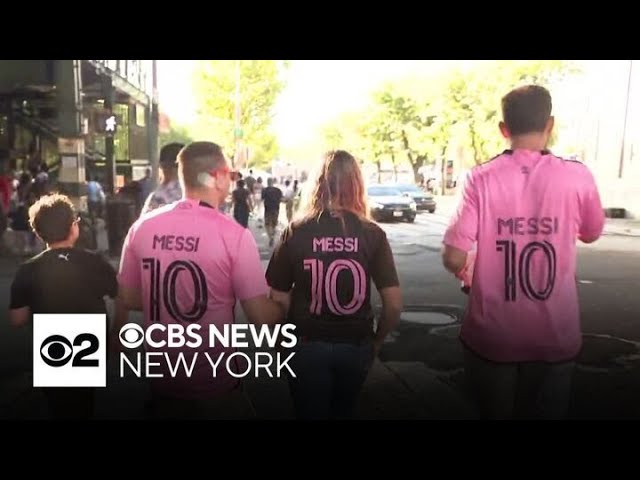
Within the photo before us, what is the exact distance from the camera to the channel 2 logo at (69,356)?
258 cm

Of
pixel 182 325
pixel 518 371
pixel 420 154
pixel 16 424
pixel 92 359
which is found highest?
pixel 420 154

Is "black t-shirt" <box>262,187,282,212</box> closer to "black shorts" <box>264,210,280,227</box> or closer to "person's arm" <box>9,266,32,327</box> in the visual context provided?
"black shorts" <box>264,210,280,227</box>

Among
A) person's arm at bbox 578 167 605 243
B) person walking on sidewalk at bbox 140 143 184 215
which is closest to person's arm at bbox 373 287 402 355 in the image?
person's arm at bbox 578 167 605 243

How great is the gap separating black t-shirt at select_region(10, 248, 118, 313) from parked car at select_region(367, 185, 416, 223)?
2.03 metres

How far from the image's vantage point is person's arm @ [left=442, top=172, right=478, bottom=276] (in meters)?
1.89

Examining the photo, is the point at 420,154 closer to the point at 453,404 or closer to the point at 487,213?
the point at 453,404

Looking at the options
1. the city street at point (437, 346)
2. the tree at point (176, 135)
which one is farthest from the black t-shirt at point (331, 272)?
the tree at point (176, 135)

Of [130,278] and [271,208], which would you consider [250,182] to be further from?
[130,278]

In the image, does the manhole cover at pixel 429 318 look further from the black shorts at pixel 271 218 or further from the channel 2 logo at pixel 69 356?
the channel 2 logo at pixel 69 356

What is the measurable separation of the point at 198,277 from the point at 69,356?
1.27m

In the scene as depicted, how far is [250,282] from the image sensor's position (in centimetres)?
183

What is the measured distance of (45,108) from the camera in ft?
17.1
